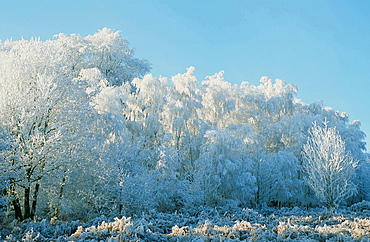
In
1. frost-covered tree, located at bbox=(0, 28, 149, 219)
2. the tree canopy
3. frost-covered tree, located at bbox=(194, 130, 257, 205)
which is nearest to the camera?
frost-covered tree, located at bbox=(0, 28, 149, 219)

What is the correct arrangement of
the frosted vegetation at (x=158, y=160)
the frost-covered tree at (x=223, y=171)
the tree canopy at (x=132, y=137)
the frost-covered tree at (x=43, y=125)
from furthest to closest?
the frost-covered tree at (x=223, y=171) < the tree canopy at (x=132, y=137) < the frost-covered tree at (x=43, y=125) < the frosted vegetation at (x=158, y=160)

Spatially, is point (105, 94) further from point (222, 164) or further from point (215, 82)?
point (215, 82)

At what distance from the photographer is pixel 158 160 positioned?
16.9m

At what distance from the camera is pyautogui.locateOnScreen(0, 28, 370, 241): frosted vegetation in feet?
32.3

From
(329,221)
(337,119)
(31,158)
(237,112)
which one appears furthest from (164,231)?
(337,119)

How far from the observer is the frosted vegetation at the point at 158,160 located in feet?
32.3

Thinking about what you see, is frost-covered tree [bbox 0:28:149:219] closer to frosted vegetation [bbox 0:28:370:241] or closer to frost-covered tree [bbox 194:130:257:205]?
frosted vegetation [bbox 0:28:370:241]

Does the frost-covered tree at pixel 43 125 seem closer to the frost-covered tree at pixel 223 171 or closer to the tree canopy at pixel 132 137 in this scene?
the tree canopy at pixel 132 137

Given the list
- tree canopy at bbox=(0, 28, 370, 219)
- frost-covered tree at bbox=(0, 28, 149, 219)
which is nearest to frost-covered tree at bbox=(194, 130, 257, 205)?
tree canopy at bbox=(0, 28, 370, 219)

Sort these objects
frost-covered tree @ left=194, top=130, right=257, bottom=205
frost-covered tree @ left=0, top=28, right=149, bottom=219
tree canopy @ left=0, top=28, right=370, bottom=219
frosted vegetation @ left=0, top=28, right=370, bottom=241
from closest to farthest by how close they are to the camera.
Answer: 1. frosted vegetation @ left=0, top=28, right=370, bottom=241
2. frost-covered tree @ left=0, top=28, right=149, bottom=219
3. tree canopy @ left=0, top=28, right=370, bottom=219
4. frost-covered tree @ left=194, top=130, right=257, bottom=205

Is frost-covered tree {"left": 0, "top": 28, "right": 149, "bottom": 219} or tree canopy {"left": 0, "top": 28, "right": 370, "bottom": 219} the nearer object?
frost-covered tree {"left": 0, "top": 28, "right": 149, "bottom": 219}

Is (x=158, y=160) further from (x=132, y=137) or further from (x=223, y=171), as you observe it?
(x=223, y=171)

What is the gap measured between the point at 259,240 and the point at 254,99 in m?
18.1

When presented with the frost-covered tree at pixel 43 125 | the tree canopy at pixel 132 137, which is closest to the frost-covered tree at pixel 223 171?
the tree canopy at pixel 132 137
